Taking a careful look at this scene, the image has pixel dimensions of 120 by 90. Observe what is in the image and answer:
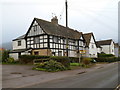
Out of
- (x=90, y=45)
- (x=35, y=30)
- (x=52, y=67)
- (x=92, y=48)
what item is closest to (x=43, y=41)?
(x=35, y=30)

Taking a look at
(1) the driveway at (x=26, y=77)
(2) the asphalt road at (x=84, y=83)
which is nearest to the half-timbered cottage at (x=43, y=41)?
(1) the driveway at (x=26, y=77)

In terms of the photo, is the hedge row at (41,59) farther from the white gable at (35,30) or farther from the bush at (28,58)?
the white gable at (35,30)

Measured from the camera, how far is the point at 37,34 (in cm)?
3080

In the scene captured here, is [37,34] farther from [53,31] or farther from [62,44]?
[62,44]

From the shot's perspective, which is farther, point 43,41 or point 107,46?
point 107,46

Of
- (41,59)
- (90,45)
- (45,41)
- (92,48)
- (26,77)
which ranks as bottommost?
(26,77)

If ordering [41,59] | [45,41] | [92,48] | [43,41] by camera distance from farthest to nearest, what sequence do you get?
[92,48] < [43,41] < [45,41] < [41,59]

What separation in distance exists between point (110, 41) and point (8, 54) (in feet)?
138

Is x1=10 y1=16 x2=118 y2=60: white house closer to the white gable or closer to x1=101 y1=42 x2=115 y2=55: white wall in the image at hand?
the white gable

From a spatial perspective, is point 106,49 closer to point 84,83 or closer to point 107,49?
point 107,49

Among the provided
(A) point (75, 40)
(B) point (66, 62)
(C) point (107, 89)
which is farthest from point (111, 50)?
(C) point (107, 89)

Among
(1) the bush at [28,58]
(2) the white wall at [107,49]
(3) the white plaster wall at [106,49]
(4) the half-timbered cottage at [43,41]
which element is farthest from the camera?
(3) the white plaster wall at [106,49]

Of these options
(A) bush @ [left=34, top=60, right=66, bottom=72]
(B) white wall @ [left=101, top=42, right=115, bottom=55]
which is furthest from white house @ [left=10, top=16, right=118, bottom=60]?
(B) white wall @ [left=101, top=42, right=115, bottom=55]

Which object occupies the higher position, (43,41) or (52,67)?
(43,41)
